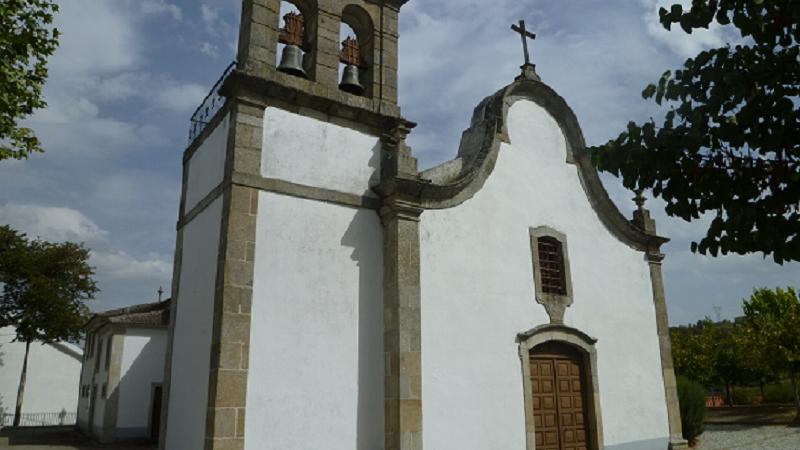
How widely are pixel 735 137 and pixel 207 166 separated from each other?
7585 millimetres

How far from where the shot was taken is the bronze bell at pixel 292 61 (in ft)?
29.6

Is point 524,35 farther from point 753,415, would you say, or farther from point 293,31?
point 753,415

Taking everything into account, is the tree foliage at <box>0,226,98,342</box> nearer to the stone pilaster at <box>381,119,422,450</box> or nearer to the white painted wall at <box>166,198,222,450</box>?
the white painted wall at <box>166,198,222,450</box>

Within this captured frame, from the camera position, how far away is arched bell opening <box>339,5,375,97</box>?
9657mm

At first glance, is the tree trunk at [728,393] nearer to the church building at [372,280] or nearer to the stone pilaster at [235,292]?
the church building at [372,280]

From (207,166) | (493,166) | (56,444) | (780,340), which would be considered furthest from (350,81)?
(780,340)

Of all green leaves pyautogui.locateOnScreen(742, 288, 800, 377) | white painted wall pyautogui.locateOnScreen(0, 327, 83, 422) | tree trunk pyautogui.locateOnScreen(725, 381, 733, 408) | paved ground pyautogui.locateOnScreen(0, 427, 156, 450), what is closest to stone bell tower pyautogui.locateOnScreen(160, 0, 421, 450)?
paved ground pyautogui.locateOnScreen(0, 427, 156, 450)

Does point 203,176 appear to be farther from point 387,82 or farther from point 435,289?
point 435,289

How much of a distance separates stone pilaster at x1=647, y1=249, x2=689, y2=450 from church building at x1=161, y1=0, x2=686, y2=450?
9cm

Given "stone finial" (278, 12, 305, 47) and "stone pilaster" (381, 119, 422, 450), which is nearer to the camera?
"stone pilaster" (381, 119, 422, 450)

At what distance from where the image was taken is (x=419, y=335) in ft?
28.6

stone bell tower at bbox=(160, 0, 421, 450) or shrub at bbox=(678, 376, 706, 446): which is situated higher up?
stone bell tower at bbox=(160, 0, 421, 450)

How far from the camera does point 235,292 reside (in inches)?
304

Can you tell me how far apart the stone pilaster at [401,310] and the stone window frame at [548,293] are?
2763 mm
